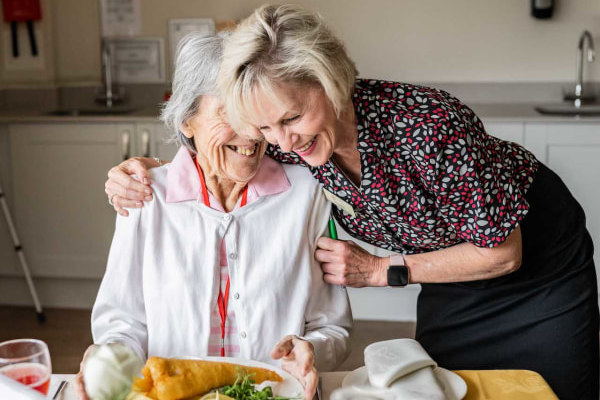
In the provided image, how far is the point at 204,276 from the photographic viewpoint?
5.55ft

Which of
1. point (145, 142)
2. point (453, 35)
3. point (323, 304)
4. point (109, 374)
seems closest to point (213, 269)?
point (323, 304)

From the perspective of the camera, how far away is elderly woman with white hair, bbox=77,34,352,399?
168 centimetres

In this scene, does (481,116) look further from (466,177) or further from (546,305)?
(466,177)

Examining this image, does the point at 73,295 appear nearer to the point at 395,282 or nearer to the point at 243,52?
the point at 395,282

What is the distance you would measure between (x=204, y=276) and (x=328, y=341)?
0.30 m

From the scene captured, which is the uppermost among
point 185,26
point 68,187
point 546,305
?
point 185,26

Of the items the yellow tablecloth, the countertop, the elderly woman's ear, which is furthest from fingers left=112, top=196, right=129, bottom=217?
the countertop

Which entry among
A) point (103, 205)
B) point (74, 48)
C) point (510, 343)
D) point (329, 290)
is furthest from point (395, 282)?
point (74, 48)

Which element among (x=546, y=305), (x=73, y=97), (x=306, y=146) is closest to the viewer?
(x=306, y=146)

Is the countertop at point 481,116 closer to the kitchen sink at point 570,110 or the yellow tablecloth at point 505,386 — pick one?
the kitchen sink at point 570,110

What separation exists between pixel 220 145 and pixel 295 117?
0.84ft

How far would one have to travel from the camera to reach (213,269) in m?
1.68

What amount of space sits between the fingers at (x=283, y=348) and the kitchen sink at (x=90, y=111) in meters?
2.89

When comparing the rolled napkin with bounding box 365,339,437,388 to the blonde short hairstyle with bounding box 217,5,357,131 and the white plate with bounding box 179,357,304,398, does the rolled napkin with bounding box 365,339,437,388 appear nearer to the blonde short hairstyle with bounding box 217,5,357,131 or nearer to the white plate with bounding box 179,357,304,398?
the white plate with bounding box 179,357,304,398
